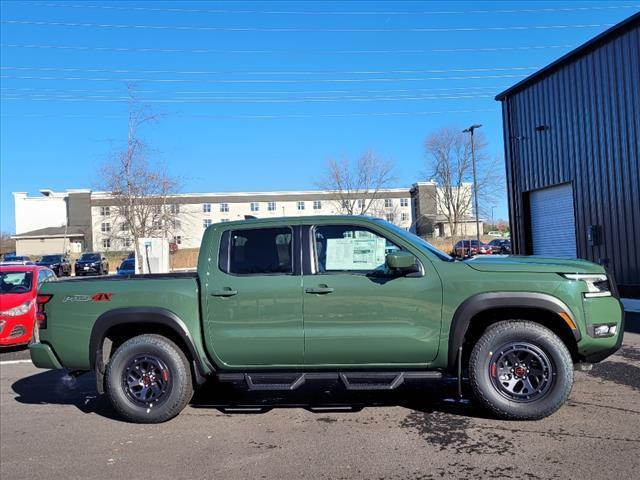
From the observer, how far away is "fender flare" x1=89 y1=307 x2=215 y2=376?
4984 mm

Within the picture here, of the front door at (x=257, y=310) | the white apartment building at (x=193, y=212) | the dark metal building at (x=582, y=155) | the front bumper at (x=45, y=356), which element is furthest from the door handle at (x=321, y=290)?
→ the white apartment building at (x=193, y=212)

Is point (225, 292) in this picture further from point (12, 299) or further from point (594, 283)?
point (12, 299)

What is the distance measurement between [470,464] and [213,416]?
8.52 feet

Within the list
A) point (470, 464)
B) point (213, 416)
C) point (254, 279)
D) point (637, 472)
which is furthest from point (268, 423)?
point (637, 472)

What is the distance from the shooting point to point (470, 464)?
12.8 ft

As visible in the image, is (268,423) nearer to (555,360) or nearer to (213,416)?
(213,416)

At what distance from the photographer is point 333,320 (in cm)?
482

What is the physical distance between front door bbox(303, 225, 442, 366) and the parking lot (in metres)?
0.67

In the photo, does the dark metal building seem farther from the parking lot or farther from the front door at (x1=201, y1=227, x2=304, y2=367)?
the front door at (x1=201, y1=227, x2=304, y2=367)

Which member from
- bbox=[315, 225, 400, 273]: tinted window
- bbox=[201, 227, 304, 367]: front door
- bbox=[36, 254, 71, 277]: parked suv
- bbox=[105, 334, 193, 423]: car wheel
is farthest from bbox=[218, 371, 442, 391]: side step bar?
bbox=[36, 254, 71, 277]: parked suv

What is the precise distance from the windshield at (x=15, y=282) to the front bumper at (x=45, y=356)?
495cm

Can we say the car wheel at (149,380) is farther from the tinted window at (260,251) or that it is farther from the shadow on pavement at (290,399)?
the tinted window at (260,251)

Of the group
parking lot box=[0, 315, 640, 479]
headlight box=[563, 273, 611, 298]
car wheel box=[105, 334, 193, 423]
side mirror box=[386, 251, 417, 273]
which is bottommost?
parking lot box=[0, 315, 640, 479]

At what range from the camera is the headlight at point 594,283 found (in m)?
4.65
